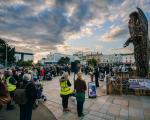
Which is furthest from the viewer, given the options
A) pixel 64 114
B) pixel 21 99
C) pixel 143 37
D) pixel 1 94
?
pixel 143 37

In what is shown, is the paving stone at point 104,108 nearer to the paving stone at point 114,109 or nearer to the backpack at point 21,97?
the paving stone at point 114,109

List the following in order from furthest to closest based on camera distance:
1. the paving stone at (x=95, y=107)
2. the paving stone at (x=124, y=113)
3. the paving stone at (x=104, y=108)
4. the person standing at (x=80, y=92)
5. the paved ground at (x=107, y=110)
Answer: the paving stone at (x=95, y=107) < the paving stone at (x=104, y=108) < the paving stone at (x=124, y=113) < the paved ground at (x=107, y=110) < the person standing at (x=80, y=92)

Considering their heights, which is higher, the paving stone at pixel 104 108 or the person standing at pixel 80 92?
the person standing at pixel 80 92

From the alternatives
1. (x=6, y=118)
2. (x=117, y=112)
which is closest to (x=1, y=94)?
(x=6, y=118)

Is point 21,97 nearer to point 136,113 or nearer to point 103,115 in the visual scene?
point 103,115

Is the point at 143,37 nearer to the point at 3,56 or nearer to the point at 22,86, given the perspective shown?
the point at 22,86

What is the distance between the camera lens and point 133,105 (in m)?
12.3

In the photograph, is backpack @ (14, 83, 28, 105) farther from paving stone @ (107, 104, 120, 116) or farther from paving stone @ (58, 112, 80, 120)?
paving stone @ (107, 104, 120, 116)

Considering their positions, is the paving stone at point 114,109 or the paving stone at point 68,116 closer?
the paving stone at point 68,116

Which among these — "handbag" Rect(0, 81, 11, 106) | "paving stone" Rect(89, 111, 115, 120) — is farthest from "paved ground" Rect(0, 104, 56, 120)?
"handbag" Rect(0, 81, 11, 106)

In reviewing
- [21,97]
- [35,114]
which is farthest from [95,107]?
[21,97]

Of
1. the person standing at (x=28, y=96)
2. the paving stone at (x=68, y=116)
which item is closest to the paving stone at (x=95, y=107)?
the paving stone at (x=68, y=116)

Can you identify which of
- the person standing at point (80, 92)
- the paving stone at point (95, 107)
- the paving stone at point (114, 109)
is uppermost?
the person standing at point (80, 92)

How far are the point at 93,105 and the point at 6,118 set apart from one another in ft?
14.8
